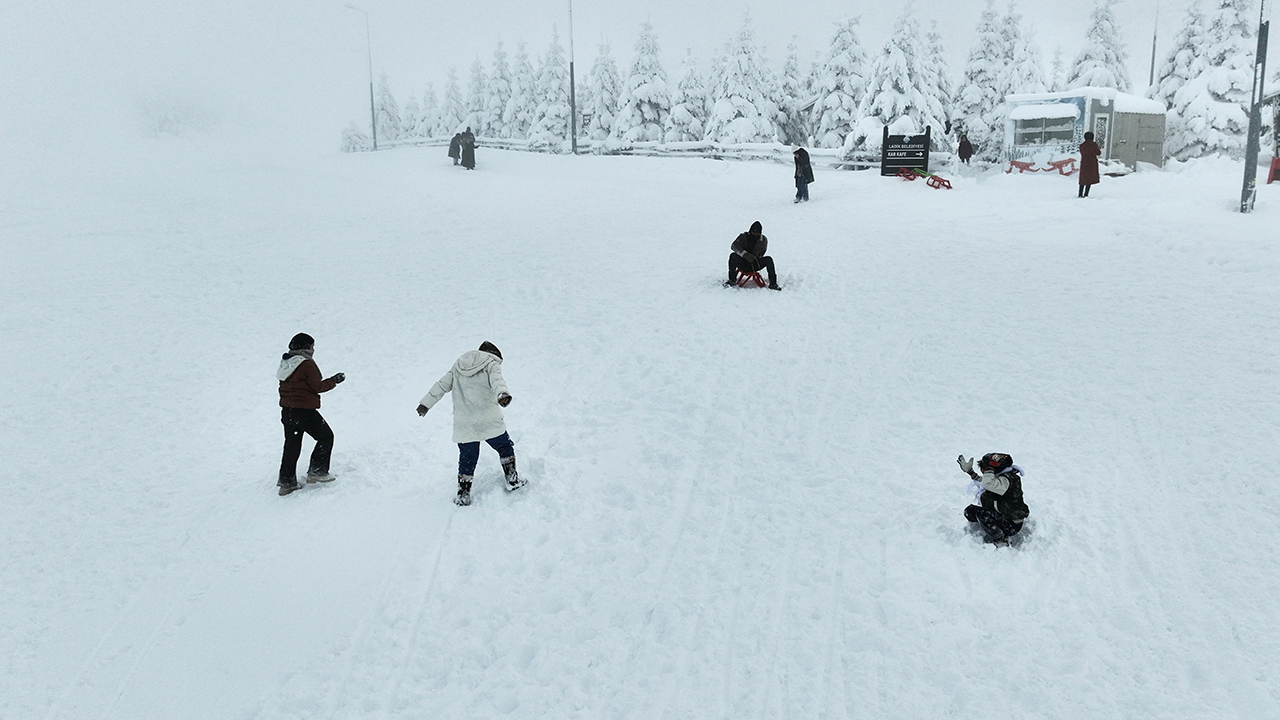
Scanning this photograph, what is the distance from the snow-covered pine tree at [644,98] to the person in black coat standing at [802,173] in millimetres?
23159

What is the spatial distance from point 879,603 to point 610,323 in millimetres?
6938

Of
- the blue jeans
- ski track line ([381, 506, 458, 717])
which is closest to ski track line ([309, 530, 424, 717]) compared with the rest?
ski track line ([381, 506, 458, 717])

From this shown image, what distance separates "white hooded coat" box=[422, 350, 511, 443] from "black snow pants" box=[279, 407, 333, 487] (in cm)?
128

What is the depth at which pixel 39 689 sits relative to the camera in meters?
5.19

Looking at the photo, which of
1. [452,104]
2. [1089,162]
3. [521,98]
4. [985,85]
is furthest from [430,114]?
[1089,162]

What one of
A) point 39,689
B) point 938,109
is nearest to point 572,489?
point 39,689

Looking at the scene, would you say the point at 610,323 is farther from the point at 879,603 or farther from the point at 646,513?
the point at 879,603

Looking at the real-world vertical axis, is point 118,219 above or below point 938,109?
below

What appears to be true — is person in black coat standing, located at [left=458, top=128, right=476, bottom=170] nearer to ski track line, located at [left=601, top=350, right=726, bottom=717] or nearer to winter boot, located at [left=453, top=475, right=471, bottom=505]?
ski track line, located at [left=601, top=350, right=726, bottom=717]

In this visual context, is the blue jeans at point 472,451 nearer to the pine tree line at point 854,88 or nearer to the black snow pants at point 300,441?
the black snow pants at point 300,441

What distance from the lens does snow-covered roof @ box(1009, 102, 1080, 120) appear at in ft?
86.0

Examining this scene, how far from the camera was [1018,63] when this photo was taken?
126 feet

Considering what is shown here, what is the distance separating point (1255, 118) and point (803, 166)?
955 centimetres

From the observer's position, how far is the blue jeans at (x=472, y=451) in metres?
7.08
